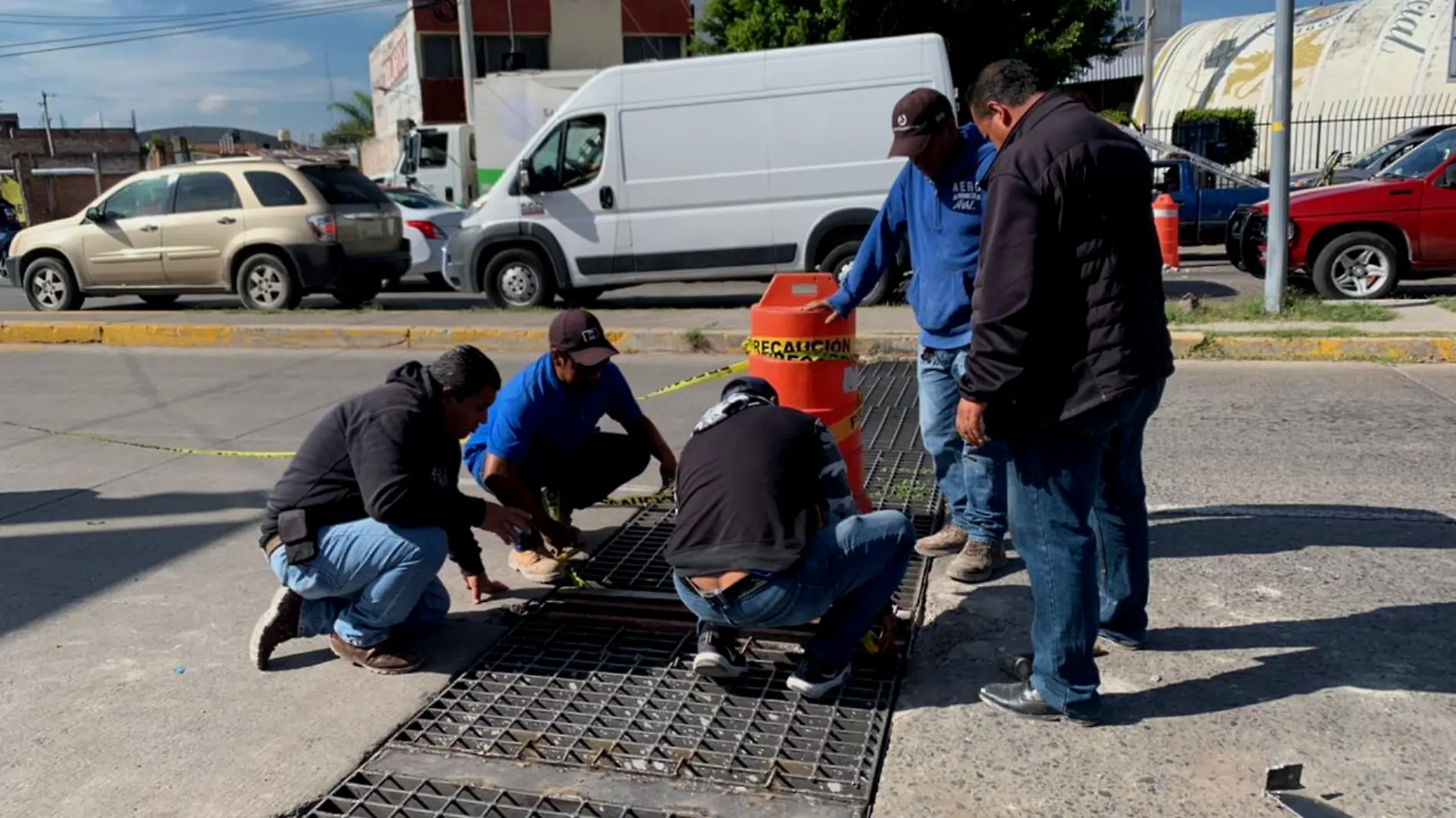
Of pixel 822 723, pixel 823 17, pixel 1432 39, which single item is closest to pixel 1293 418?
pixel 822 723

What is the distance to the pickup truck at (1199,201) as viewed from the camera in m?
17.8

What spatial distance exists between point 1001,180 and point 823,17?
16433mm

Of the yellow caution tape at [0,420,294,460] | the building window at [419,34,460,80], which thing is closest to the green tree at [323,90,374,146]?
the building window at [419,34,460,80]

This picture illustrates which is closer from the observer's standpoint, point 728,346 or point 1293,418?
point 1293,418

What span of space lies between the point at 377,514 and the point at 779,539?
125 cm

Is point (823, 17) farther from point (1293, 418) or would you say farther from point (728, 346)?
point (1293, 418)

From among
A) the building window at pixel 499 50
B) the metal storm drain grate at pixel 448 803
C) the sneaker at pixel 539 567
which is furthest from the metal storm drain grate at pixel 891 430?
the building window at pixel 499 50

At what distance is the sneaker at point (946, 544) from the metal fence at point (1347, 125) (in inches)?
833

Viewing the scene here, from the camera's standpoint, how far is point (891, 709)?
3.46 metres

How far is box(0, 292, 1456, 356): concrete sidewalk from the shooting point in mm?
8852

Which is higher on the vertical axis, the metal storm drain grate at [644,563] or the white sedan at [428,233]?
the white sedan at [428,233]

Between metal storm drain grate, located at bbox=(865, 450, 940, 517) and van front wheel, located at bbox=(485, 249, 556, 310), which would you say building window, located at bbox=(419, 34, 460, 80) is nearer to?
van front wheel, located at bbox=(485, 249, 556, 310)

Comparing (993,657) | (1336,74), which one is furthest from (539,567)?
(1336,74)

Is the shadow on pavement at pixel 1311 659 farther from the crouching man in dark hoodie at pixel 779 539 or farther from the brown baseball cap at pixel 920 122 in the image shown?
the brown baseball cap at pixel 920 122
